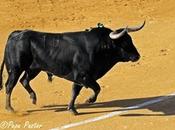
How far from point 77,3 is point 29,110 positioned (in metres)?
11.9

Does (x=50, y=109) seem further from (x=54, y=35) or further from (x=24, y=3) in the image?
(x=24, y=3)

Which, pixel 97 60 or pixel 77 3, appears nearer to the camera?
pixel 97 60

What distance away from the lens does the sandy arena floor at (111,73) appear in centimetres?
1215

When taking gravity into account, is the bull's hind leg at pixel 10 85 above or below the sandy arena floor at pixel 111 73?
above

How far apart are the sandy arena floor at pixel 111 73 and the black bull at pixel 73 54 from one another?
1.93ft

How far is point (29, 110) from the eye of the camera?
12859 mm

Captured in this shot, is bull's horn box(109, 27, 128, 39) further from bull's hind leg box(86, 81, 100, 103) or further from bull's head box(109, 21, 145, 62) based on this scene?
bull's hind leg box(86, 81, 100, 103)

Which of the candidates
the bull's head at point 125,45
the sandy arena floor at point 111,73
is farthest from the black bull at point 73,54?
the sandy arena floor at point 111,73

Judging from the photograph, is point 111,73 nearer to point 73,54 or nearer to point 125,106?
point 125,106

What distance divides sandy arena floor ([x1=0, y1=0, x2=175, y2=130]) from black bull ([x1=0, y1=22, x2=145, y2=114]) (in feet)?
1.93

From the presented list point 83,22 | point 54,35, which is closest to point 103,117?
point 54,35

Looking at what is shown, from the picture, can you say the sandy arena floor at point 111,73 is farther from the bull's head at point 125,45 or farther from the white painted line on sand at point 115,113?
the bull's head at point 125,45

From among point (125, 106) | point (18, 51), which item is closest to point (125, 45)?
point (125, 106)

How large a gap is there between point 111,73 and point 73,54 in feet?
10.4
